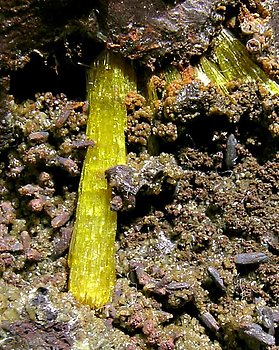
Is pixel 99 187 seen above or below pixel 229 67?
below

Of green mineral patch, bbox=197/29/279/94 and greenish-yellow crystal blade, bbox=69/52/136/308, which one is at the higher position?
green mineral patch, bbox=197/29/279/94

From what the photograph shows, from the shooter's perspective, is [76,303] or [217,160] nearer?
[76,303]

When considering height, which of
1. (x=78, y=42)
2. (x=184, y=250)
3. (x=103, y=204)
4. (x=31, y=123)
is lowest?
(x=184, y=250)

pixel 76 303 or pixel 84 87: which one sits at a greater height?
pixel 84 87

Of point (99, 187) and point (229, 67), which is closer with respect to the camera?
point (99, 187)

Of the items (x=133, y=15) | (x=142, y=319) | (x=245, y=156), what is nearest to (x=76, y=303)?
(x=142, y=319)

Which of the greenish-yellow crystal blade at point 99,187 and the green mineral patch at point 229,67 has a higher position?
the green mineral patch at point 229,67

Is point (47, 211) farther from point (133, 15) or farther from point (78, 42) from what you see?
point (133, 15)

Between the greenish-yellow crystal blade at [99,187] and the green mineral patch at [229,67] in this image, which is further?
the green mineral patch at [229,67]
